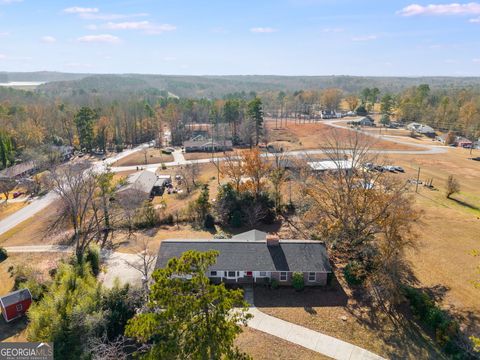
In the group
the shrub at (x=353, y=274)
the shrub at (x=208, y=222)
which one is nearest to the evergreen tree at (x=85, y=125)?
the shrub at (x=208, y=222)

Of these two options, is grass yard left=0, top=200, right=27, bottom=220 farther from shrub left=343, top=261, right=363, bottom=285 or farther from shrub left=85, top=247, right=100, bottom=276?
shrub left=343, top=261, right=363, bottom=285

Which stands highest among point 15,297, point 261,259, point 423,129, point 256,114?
point 256,114

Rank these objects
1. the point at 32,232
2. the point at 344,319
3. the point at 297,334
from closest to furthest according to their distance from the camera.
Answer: the point at 297,334 < the point at 344,319 < the point at 32,232

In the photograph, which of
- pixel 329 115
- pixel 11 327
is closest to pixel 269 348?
pixel 11 327

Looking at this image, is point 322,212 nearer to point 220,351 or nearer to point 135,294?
point 135,294

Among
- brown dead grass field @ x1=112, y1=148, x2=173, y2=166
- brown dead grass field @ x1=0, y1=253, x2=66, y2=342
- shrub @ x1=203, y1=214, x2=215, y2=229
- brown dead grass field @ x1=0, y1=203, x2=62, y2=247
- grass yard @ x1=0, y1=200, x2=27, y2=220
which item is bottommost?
grass yard @ x1=0, y1=200, x2=27, y2=220

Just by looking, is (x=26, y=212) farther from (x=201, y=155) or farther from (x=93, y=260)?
(x=201, y=155)

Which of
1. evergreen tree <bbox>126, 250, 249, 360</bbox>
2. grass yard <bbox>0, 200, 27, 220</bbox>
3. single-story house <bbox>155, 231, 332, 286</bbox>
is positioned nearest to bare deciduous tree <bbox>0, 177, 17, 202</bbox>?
grass yard <bbox>0, 200, 27, 220</bbox>
